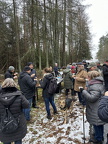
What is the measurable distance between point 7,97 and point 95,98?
5.47ft

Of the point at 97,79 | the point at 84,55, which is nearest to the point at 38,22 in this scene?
the point at 97,79

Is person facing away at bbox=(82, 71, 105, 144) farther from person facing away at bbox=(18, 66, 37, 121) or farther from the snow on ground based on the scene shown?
person facing away at bbox=(18, 66, 37, 121)

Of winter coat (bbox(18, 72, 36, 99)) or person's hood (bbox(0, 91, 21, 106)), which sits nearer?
person's hood (bbox(0, 91, 21, 106))

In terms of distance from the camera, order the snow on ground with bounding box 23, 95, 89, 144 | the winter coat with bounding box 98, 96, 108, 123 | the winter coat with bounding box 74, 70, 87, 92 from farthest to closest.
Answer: the winter coat with bounding box 74, 70, 87, 92 < the snow on ground with bounding box 23, 95, 89, 144 < the winter coat with bounding box 98, 96, 108, 123

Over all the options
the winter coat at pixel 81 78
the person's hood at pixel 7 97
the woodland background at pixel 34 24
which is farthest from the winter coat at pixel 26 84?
the woodland background at pixel 34 24

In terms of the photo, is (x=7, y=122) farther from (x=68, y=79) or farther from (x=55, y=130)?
(x=68, y=79)

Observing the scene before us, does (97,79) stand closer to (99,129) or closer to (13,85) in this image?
(99,129)

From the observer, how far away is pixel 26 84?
3.73 metres

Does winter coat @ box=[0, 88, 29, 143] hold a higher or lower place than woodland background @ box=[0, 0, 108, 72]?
lower

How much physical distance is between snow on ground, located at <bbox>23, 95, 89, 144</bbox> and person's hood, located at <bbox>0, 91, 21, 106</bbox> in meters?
1.60

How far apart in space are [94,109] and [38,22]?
11.0 metres

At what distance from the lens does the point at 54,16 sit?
12.8 m

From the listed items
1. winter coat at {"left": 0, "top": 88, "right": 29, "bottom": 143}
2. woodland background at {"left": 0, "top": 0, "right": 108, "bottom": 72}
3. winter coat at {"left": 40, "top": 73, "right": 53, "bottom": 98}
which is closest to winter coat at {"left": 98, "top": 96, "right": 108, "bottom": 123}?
winter coat at {"left": 0, "top": 88, "right": 29, "bottom": 143}

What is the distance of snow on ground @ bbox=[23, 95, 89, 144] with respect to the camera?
9.52ft
